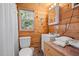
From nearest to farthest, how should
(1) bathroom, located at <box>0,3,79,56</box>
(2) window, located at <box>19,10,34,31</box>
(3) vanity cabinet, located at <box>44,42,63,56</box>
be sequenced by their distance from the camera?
(3) vanity cabinet, located at <box>44,42,63,56</box>, (1) bathroom, located at <box>0,3,79,56</box>, (2) window, located at <box>19,10,34,31</box>

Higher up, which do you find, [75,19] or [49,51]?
[75,19]

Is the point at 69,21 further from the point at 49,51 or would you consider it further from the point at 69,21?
the point at 49,51

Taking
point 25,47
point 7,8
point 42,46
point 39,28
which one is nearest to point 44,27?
point 39,28

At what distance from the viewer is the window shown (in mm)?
1580

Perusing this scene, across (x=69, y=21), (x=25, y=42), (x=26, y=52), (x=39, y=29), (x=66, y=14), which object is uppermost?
(x=66, y=14)

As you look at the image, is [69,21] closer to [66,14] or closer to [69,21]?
[69,21]

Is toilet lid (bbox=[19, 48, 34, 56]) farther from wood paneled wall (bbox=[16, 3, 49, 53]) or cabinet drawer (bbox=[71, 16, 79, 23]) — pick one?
cabinet drawer (bbox=[71, 16, 79, 23])

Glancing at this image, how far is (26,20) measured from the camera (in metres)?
1.61

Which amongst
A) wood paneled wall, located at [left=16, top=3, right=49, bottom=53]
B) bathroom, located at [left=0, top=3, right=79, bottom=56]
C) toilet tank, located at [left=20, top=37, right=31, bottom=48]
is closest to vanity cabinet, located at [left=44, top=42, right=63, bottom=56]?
bathroom, located at [left=0, top=3, right=79, bottom=56]

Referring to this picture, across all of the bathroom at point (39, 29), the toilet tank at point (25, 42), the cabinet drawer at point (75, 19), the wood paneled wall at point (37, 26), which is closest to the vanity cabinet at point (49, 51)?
the bathroom at point (39, 29)

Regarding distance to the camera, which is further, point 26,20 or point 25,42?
point 25,42

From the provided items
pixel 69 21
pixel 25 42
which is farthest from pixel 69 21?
pixel 25 42

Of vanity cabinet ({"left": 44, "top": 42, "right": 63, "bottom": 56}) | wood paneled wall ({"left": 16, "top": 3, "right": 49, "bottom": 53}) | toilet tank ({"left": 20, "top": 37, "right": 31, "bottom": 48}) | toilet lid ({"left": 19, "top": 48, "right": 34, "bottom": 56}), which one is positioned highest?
wood paneled wall ({"left": 16, "top": 3, "right": 49, "bottom": 53})

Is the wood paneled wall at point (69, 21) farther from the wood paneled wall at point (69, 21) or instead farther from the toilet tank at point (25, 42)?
the toilet tank at point (25, 42)
